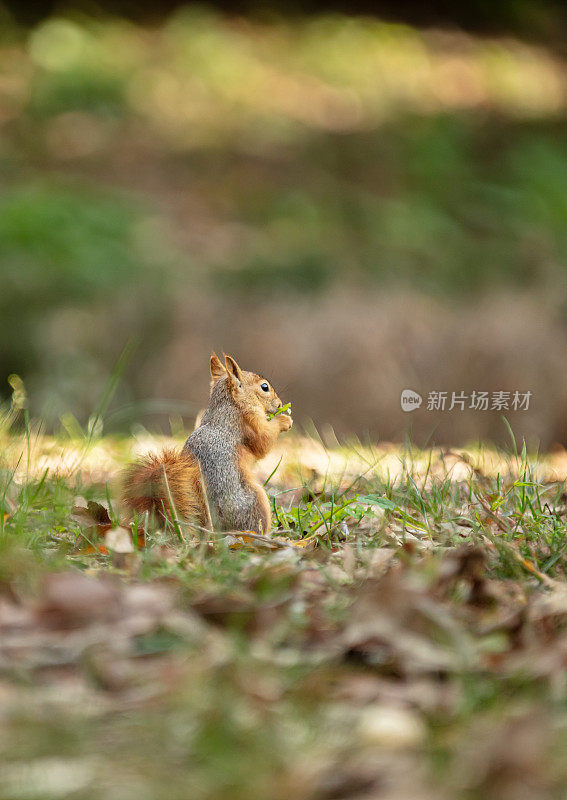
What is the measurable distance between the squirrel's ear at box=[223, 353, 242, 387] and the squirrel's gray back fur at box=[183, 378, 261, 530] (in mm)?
31

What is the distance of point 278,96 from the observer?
47.3 ft

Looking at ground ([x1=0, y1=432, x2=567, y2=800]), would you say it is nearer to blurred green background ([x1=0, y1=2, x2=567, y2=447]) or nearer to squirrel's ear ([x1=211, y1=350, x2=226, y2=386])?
squirrel's ear ([x1=211, y1=350, x2=226, y2=386])

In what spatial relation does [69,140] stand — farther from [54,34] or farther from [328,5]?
[328,5]

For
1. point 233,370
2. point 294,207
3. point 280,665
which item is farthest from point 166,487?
point 294,207

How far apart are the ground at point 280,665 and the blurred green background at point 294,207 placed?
3294mm

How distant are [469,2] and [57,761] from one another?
17.6 metres

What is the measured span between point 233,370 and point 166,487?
44 centimetres

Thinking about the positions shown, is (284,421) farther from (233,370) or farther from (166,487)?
(166,487)

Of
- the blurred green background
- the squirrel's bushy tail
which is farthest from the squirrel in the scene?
the blurred green background

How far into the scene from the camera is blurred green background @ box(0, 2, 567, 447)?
7297mm

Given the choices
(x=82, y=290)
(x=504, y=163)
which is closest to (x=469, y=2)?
(x=504, y=163)

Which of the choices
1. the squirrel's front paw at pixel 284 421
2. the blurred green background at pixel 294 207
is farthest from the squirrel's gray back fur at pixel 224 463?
the blurred green background at pixel 294 207

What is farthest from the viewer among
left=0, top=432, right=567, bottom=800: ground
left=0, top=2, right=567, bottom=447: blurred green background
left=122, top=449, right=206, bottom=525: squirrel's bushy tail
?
left=0, top=2, right=567, bottom=447: blurred green background

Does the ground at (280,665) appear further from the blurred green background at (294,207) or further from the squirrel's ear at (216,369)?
the blurred green background at (294,207)
